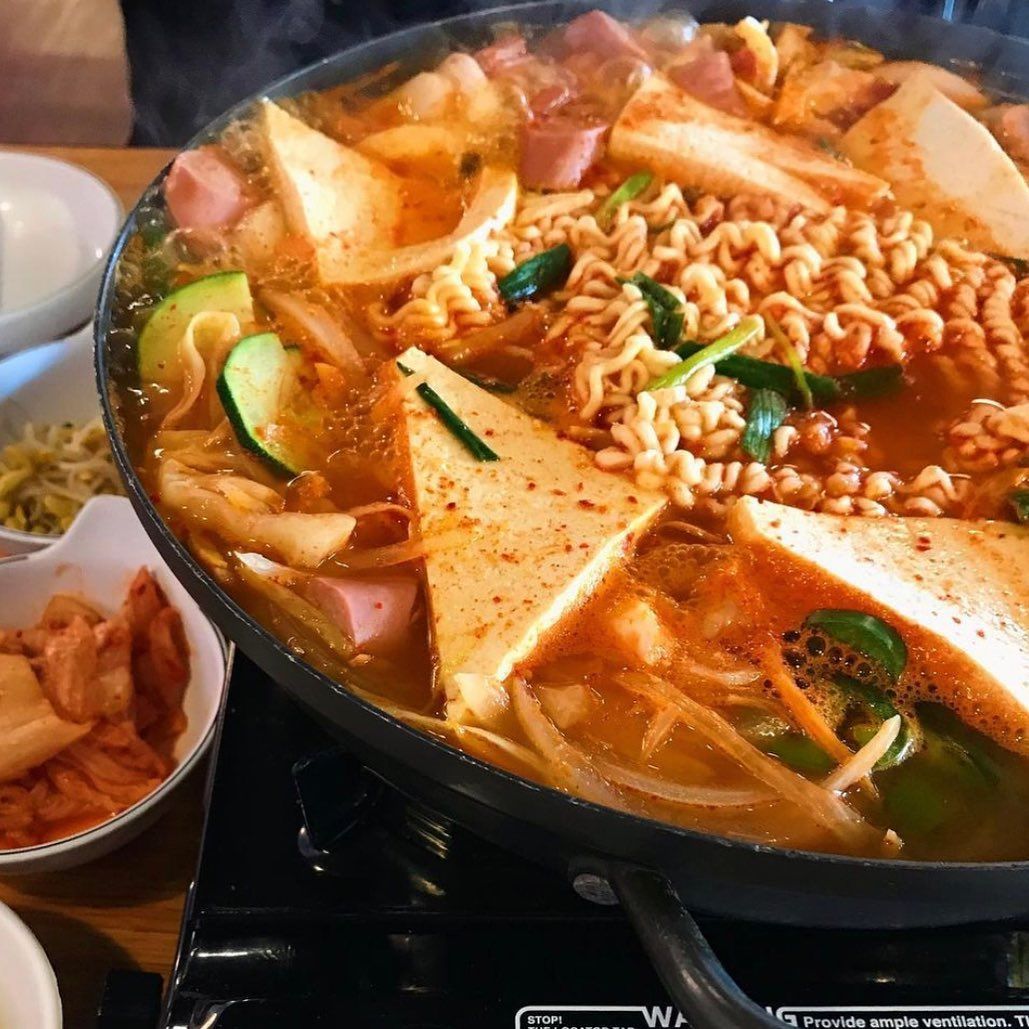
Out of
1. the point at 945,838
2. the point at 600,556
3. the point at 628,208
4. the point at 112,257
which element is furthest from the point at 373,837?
the point at 628,208

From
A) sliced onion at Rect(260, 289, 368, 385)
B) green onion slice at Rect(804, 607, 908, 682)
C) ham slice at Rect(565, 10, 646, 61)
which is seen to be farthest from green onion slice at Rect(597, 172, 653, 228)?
green onion slice at Rect(804, 607, 908, 682)

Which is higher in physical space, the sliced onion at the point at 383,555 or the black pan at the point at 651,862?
the black pan at the point at 651,862

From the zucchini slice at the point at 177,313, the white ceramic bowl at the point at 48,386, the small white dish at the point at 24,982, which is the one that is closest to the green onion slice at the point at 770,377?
the zucchini slice at the point at 177,313

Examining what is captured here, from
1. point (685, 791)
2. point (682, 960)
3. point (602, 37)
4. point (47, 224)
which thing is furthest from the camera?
point (47, 224)

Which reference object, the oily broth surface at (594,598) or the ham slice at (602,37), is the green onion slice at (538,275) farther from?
the ham slice at (602,37)

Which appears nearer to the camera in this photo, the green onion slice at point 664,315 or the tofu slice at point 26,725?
the tofu slice at point 26,725

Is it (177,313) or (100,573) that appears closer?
(177,313)

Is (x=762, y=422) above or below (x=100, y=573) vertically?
above

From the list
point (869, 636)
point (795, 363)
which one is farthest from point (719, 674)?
point (795, 363)

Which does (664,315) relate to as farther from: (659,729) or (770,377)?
(659,729)
